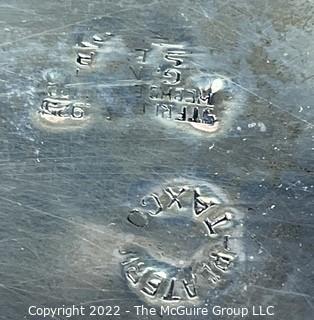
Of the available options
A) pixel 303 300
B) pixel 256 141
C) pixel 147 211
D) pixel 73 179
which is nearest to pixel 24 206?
pixel 73 179

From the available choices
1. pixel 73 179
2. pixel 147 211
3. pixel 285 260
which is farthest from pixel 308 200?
pixel 73 179

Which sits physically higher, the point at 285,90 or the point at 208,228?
the point at 285,90

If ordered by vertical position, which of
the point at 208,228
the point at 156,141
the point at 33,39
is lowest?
the point at 208,228

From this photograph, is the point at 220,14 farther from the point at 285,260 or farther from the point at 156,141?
the point at 285,260

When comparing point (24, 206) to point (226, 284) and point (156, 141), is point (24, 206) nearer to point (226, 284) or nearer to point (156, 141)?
point (156, 141)
